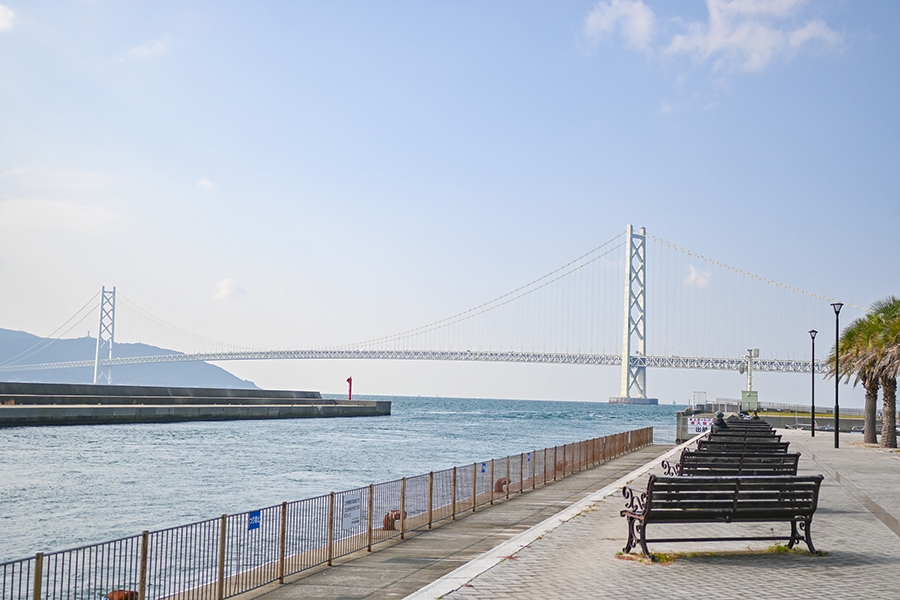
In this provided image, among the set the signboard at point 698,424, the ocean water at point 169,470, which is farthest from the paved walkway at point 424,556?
the signboard at point 698,424

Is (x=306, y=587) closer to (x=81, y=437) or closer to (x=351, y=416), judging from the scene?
(x=81, y=437)

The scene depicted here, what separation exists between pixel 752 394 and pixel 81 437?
37282 millimetres

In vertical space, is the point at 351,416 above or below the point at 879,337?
below

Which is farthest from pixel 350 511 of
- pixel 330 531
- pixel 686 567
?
pixel 686 567

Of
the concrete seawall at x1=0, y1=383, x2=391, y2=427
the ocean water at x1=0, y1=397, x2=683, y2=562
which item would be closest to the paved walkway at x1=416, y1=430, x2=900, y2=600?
the ocean water at x1=0, y1=397, x2=683, y2=562

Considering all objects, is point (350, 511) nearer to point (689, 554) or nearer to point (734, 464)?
point (689, 554)

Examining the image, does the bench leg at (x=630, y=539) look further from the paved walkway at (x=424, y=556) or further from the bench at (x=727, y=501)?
the paved walkway at (x=424, y=556)

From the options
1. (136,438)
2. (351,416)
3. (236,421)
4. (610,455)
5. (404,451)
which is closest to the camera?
(610,455)

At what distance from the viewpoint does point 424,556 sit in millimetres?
9969

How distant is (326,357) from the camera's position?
357 feet

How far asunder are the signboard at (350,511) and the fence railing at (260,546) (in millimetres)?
12

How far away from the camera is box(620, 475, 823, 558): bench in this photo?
8.07 meters

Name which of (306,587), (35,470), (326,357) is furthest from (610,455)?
(326,357)

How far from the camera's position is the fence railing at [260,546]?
27.9ft
